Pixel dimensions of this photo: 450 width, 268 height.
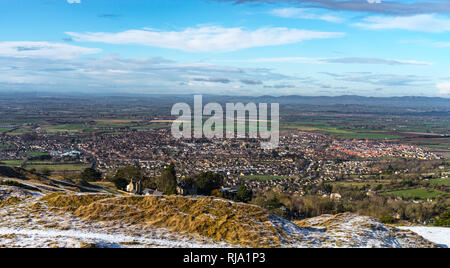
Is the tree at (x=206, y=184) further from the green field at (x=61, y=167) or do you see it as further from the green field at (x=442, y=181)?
the green field at (x=442, y=181)

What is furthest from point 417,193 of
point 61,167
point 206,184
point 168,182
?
point 61,167

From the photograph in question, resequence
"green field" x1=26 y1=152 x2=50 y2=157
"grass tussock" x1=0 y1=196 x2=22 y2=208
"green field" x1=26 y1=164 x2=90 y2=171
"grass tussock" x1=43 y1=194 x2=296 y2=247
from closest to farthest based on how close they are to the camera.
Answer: "grass tussock" x1=43 y1=194 x2=296 y2=247 < "grass tussock" x1=0 y1=196 x2=22 y2=208 < "green field" x1=26 y1=164 x2=90 y2=171 < "green field" x1=26 y1=152 x2=50 y2=157

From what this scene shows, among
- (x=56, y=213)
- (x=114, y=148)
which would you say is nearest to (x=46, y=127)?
(x=114, y=148)

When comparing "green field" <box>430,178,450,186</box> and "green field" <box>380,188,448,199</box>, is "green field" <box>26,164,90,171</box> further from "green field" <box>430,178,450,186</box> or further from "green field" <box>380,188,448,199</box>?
"green field" <box>430,178,450,186</box>

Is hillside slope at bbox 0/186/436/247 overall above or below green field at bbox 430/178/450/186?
above

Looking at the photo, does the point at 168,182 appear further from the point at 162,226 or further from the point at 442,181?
the point at 442,181

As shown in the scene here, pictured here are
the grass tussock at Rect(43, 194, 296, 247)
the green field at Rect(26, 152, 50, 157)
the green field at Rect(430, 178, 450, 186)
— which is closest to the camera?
the grass tussock at Rect(43, 194, 296, 247)

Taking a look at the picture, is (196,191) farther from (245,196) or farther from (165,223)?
(165,223)

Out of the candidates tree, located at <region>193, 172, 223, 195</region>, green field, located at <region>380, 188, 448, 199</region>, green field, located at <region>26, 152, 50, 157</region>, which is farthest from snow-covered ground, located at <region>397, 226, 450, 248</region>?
green field, located at <region>26, 152, 50, 157</region>
